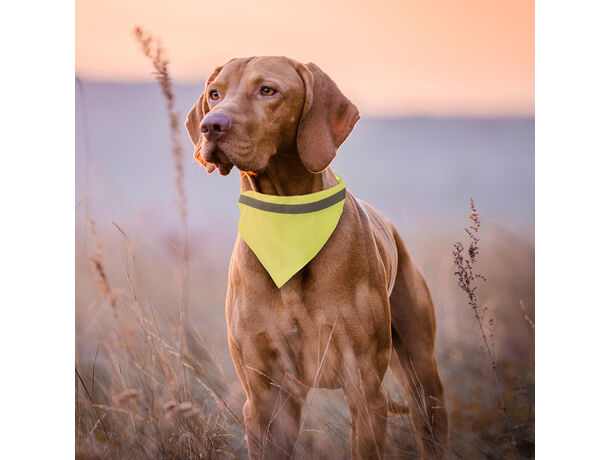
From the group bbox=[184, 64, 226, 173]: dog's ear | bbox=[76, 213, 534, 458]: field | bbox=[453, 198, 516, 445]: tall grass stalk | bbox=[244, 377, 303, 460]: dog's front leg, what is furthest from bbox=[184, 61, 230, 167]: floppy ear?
bbox=[453, 198, 516, 445]: tall grass stalk

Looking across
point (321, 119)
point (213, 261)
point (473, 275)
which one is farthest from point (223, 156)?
point (473, 275)

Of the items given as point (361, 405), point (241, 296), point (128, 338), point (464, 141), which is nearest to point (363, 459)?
point (361, 405)

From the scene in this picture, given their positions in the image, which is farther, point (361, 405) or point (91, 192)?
point (91, 192)

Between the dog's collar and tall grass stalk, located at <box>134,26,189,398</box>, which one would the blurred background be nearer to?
tall grass stalk, located at <box>134,26,189,398</box>

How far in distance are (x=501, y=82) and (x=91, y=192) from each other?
7.67 feet

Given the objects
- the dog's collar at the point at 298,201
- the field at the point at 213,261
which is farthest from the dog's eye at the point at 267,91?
the field at the point at 213,261

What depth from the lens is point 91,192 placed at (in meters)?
3.70

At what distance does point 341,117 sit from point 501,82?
111cm

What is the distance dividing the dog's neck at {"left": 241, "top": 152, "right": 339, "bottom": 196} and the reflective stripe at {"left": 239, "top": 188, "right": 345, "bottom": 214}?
0.18 feet

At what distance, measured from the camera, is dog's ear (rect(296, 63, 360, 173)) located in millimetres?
2996
